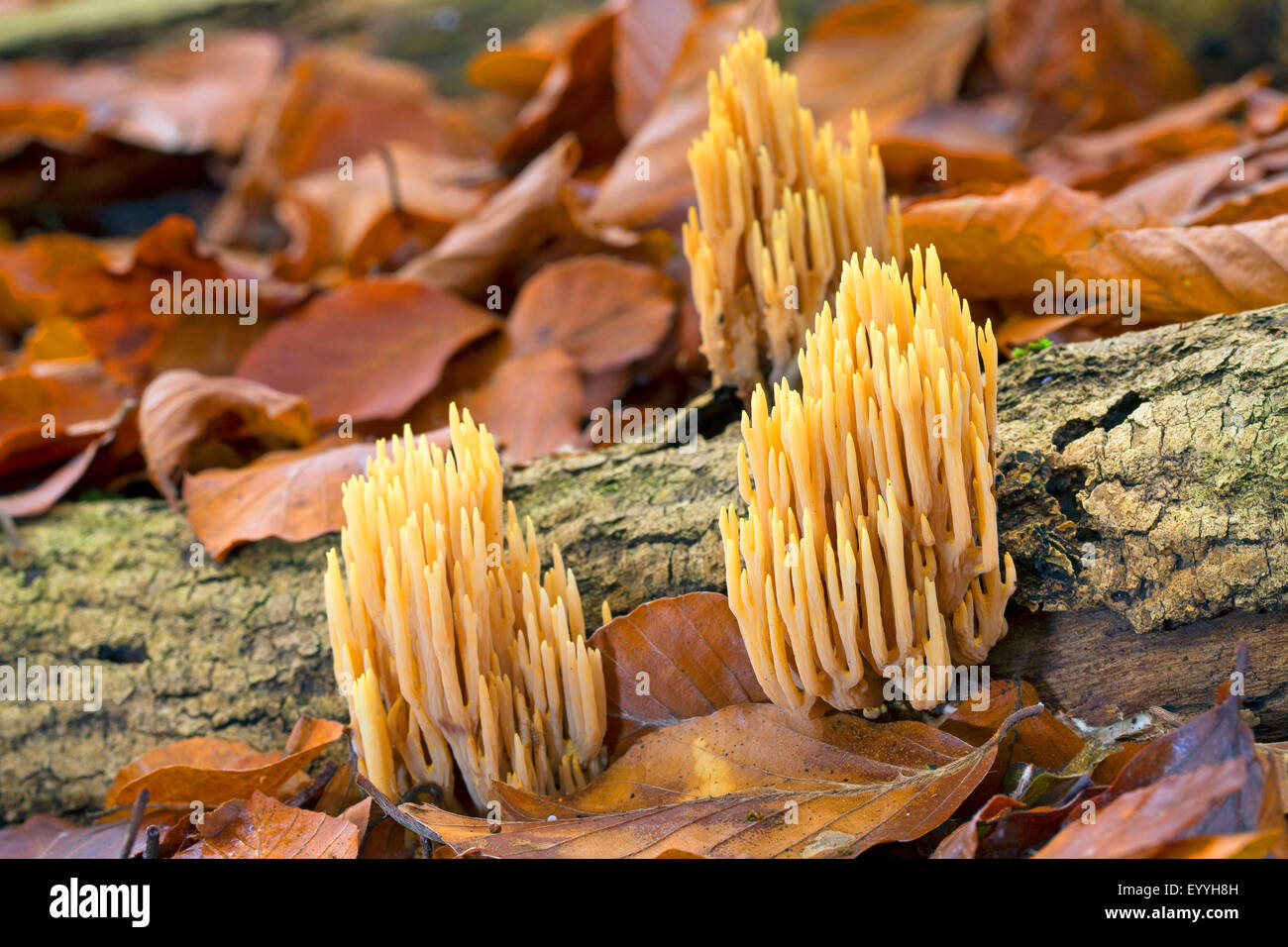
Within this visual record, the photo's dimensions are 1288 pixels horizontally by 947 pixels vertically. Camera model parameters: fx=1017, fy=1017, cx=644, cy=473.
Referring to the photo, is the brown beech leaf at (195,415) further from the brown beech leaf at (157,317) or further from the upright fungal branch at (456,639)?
the upright fungal branch at (456,639)

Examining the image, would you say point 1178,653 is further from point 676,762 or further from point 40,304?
point 40,304

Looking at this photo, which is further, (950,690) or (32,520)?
(32,520)

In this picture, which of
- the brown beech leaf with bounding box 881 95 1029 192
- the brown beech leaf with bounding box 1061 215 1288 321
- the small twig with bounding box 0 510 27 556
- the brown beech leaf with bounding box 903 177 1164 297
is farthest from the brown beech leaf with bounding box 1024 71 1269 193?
the small twig with bounding box 0 510 27 556

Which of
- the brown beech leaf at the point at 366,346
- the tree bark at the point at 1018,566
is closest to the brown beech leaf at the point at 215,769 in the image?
the tree bark at the point at 1018,566

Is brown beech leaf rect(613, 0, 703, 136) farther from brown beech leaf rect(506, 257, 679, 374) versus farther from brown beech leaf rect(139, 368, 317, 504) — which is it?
brown beech leaf rect(139, 368, 317, 504)

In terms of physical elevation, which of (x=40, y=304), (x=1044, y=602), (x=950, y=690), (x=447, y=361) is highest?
(x=40, y=304)

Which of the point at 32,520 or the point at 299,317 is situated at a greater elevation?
the point at 299,317
